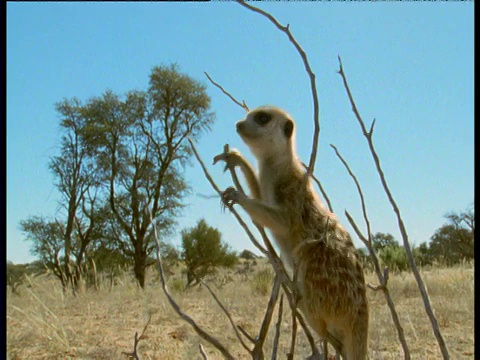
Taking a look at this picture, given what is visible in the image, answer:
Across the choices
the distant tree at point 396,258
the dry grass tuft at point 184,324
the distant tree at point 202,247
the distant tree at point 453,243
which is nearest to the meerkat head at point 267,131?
the dry grass tuft at point 184,324

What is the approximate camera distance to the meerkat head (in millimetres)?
2744

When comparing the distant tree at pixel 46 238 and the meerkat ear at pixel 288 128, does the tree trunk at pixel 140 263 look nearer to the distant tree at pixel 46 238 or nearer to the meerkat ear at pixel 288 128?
the distant tree at pixel 46 238

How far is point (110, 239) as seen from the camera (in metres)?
20.3

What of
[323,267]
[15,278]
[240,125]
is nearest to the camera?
[323,267]

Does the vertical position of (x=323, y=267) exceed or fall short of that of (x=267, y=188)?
it falls short

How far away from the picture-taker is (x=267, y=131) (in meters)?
2.78

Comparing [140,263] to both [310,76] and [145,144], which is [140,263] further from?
[310,76]

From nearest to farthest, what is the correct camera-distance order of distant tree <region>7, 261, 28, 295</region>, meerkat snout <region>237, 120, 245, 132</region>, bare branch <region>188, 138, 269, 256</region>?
bare branch <region>188, 138, 269, 256</region>, meerkat snout <region>237, 120, 245, 132</region>, distant tree <region>7, 261, 28, 295</region>

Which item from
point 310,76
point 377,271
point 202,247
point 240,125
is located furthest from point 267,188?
point 202,247

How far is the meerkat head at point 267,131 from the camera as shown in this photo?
274cm

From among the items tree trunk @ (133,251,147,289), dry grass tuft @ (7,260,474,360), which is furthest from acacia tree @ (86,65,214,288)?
dry grass tuft @ (7,260,474,360)

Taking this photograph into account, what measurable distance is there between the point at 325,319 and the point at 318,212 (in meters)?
0.47

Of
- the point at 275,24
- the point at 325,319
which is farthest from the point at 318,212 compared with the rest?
the point at 275,24

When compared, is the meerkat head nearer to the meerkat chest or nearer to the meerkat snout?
the meerkat snout
